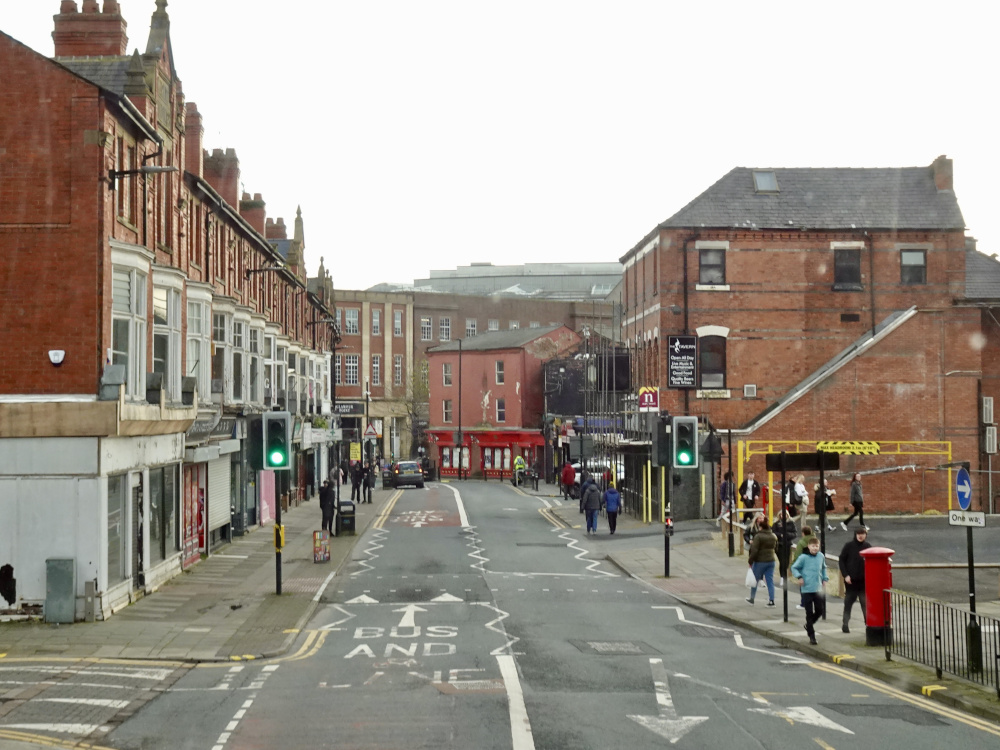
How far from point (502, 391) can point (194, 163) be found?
5063cm

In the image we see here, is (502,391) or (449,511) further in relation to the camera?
(502,391)

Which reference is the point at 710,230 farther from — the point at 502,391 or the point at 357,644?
the point at 502,391

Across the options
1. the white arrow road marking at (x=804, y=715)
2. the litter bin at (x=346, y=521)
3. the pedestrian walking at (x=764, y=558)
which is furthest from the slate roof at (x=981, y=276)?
the white arrow road marking at (x=804, y=715)

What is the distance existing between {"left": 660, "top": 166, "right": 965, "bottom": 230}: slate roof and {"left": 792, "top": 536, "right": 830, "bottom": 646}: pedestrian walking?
23.5 metres

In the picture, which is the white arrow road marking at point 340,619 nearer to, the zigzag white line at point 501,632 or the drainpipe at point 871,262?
the zigzag white line at point 501,632

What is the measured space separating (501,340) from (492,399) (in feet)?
16.6

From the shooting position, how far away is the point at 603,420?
4856 cm

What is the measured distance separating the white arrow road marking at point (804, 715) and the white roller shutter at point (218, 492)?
21.1 m

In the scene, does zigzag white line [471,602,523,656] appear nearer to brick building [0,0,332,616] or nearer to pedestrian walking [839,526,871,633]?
pedestrian walking [839,526,871,633]

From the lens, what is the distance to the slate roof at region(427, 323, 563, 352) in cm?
7919

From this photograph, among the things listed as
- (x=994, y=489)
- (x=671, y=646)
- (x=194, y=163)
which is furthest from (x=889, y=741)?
(x=994, y=489)

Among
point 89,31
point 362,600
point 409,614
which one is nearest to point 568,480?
point 362,600

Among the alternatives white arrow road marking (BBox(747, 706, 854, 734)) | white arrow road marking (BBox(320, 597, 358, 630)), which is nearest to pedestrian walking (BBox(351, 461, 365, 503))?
white arrow road marking (BBox(320, 597, 358, 630))

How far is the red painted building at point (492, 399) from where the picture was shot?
78312 mm
